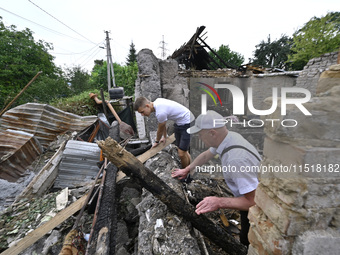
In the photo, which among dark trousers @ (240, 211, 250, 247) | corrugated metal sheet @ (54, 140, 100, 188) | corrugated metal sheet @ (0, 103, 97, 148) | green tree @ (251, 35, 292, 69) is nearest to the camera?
dark trousers @ (240, 211, 250, 247)

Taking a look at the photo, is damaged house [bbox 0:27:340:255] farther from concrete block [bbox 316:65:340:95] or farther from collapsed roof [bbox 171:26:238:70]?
collapsed roof [bbox 171:26:238:70]

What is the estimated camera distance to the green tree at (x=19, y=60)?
31.0ft

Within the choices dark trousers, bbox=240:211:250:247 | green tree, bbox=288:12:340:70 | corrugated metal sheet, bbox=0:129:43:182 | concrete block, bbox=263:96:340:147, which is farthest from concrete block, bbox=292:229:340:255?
green tree, bbox=288:12:340:70

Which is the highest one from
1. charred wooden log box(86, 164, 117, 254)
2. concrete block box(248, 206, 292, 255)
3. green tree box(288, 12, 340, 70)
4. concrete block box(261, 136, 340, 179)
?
green tree box(288, 12, 340, 70)

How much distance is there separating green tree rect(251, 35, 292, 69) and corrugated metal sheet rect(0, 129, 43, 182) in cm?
2554

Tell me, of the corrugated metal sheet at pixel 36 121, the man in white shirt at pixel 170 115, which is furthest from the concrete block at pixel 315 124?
the corrugated metal sheet at pixel 36 121

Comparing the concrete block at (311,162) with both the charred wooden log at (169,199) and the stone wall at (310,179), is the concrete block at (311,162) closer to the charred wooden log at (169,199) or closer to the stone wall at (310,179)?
the stone wall at (310,179)

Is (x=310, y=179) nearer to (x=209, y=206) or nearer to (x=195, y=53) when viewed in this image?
(x=209, y=206)

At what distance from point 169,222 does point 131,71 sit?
20.0 m

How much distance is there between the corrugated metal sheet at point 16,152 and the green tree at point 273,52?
25.5 metres

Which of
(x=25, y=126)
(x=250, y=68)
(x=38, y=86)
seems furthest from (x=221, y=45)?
(x=25, y=126)

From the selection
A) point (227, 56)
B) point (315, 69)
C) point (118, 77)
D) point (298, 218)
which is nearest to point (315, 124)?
point (298, 218)

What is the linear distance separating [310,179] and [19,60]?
15208 mm

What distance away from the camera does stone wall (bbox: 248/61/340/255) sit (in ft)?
2.40
